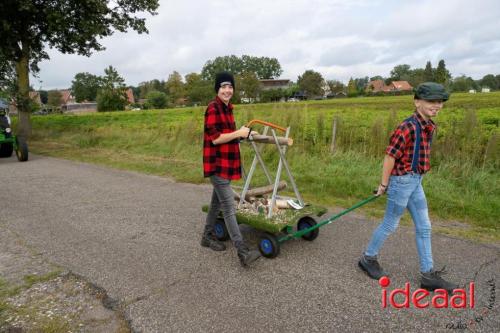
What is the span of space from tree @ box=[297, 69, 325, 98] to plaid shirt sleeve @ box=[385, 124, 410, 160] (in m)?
93.9

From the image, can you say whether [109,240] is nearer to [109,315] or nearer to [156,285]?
[156,285]

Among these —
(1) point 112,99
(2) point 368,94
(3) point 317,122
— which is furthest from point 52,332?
(2) point 368,94

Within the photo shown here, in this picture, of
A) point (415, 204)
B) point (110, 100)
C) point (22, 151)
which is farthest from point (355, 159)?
point (110, 100)

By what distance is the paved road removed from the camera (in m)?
→ 2.90

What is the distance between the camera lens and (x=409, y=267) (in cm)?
377

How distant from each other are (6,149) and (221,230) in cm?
1149

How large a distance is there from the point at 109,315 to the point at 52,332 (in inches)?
16.3

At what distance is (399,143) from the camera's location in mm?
3180

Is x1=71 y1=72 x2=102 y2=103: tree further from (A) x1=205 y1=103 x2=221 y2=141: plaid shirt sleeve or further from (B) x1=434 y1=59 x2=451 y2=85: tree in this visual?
(A) x1=205 y1=103 x2=221 y2=141: plaid shirt sleeve

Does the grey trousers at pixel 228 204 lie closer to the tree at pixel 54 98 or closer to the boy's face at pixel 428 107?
the boy's face at pixel 428 107

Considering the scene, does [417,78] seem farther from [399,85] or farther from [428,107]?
[428,107]

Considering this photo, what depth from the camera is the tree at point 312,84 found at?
95.2 metres

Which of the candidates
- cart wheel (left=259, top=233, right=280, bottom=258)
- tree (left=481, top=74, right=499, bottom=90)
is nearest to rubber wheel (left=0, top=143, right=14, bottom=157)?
cart wheel (left=259, top=233, right=280, bottom=258)

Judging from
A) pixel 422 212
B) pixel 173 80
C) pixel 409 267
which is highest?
pixel 173 80
